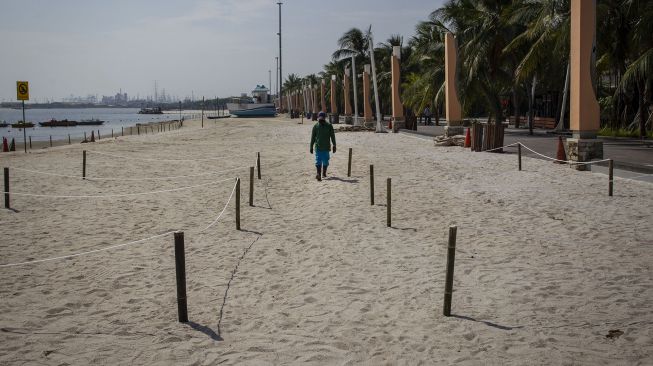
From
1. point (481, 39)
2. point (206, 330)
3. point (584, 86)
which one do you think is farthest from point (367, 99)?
point (206, 330)

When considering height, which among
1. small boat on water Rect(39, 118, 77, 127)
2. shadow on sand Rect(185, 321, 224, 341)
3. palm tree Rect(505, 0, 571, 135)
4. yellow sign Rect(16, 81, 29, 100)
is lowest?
shadow on sand Rect(185, 321, 224, 341)

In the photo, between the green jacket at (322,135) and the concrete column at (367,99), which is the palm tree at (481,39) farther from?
the green jacket at (322,135)

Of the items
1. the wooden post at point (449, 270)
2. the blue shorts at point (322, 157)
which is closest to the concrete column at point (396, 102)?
the blue shorts at point (322, 157)

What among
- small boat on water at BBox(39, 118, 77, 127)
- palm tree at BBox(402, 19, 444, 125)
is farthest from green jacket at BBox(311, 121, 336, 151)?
small boat on water at BBox(39, 118, 77, 127)

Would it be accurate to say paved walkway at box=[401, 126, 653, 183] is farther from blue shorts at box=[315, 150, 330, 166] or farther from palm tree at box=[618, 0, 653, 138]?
blue shorts at box=[315, 150, 330, 166]

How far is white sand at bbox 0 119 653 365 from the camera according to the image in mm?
4570

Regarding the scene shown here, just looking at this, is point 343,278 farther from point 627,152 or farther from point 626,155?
point 627,152

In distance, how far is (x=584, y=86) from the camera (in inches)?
554

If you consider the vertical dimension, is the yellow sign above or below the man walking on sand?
above

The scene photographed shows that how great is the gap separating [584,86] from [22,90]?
64.3 ft

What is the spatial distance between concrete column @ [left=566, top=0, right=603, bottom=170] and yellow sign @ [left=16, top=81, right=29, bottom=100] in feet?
62.4

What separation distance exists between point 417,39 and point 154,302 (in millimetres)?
34340

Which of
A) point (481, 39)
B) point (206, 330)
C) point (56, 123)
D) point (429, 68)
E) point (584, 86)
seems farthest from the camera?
point (56, 123)

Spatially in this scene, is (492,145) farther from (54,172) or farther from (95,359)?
(95,359)
